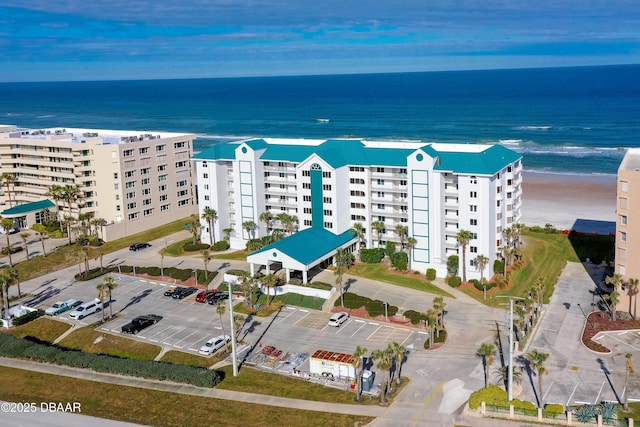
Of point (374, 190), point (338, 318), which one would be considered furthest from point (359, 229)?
point (338, 318)

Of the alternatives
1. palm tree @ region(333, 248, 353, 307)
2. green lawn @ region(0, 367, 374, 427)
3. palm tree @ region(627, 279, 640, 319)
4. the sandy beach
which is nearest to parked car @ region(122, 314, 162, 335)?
green lawn @ region(0, 367, 374, 427)

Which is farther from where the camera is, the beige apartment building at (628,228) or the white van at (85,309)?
the white van at (85,309)

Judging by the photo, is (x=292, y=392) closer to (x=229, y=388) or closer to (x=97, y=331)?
(x=229, y=388)

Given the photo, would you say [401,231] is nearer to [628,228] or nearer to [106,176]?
[628,228]

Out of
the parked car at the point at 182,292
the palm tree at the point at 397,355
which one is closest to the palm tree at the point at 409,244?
the palm tree at the point at 397,355

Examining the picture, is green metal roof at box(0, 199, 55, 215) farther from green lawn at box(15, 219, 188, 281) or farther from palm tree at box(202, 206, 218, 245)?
palm tree at box(202, 206, 218, 245)

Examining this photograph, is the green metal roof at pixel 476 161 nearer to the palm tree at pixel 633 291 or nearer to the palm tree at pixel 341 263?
the palm tree at pixel 341 263
